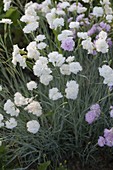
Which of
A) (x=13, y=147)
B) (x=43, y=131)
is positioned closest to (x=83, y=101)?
(x=43, y=131)

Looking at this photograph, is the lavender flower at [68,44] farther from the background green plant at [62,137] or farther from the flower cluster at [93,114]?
the flower cluster at [93,114]

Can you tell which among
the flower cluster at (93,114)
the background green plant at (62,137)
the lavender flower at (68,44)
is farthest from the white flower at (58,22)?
the flower cluster at (93,114)

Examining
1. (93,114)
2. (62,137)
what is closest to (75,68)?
(93,114)

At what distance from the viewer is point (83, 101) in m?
2.39

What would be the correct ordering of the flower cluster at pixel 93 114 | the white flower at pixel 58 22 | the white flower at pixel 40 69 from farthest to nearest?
the white flower at pixel 58 22 → the flower cluster at pixel 93 114 → the white flower at pixel 40 69

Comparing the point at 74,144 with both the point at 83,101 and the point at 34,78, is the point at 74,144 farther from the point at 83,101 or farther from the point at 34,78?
the point at 34,78

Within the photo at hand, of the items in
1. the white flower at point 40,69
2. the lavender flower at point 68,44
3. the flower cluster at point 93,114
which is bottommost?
the flower cluster at point 93,114

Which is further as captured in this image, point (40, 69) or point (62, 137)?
point (62, 137)

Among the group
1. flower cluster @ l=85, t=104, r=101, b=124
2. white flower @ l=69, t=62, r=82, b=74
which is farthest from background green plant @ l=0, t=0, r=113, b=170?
white flower @ l=69, t=62, r=82, b=74

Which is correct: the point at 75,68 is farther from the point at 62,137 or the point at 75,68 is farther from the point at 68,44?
the point at 62,137

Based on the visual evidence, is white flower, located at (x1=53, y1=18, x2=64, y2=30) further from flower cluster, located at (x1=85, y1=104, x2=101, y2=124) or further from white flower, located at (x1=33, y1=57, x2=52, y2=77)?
flower cluster, located at (x1=85, y1=104, x2=101, y2=124)

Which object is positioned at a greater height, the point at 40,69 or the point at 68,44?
the point at 68,44

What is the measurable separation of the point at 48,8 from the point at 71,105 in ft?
2.75

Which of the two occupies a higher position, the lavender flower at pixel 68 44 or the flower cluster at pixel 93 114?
the lavender flower at pixel 68 44
